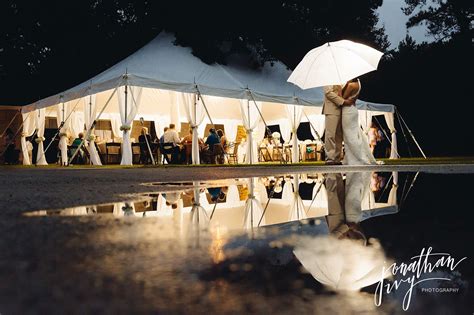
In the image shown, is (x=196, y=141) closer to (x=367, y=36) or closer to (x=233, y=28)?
(x=233, y=28)

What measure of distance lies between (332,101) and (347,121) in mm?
516

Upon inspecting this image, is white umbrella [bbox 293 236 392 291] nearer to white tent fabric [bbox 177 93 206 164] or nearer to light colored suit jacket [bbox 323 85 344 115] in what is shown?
light colored suit jacket [bbox 323 85 344 115]

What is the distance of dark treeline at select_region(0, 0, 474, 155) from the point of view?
1067 inches

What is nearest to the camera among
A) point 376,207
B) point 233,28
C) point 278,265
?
point 278,265

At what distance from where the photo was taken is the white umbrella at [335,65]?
1081 cm

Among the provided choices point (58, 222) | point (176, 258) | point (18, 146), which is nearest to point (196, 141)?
point (18, 146)

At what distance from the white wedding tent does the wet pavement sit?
45.1 ft

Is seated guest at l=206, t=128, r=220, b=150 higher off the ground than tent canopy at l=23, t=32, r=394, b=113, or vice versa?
tent canopy at l=23, t=32, r=394, b=113

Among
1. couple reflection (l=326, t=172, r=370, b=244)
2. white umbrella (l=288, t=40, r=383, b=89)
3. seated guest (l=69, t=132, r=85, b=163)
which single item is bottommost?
couple reflection (l=326, t=172, r=370, b=244)

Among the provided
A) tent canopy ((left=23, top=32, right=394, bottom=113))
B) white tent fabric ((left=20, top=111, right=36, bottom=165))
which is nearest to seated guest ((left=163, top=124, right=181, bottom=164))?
tent canopy ((left=23, top=32, right=394, bottom=113))

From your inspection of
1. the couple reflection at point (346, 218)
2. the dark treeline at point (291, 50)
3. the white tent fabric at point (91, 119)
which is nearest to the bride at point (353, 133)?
the couple reflection at point (346, 218)

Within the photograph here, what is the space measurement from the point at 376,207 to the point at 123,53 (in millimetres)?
28184

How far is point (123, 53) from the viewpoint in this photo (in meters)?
29.2

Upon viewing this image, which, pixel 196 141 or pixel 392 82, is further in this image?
pixel 392 82
